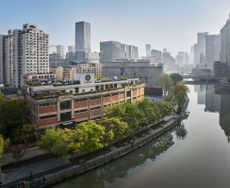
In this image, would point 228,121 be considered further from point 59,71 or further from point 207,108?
point 59,71

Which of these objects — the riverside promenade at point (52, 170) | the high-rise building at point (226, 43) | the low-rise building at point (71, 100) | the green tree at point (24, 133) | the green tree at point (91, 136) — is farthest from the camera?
the high-rise building at point (226, 43)

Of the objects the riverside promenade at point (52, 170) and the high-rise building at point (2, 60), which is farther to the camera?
the high-rise building at point (2, 60)

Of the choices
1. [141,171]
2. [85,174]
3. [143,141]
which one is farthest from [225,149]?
[85,174]

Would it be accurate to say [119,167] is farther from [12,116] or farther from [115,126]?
[12,116]

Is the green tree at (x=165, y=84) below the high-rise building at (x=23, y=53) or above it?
below

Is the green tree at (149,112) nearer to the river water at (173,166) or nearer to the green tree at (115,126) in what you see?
the river water at (173,166)

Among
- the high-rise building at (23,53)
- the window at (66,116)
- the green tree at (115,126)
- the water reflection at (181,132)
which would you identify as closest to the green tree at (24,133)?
the window at (66,116)

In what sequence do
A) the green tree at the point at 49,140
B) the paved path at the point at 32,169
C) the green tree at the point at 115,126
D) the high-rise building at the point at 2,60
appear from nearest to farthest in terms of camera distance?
1. the paved path at the point at 32,169
2. the green tree at the point at 49,140
3. the green tree at the point at 115,126
4. the high-rise building at the point at 2,60
